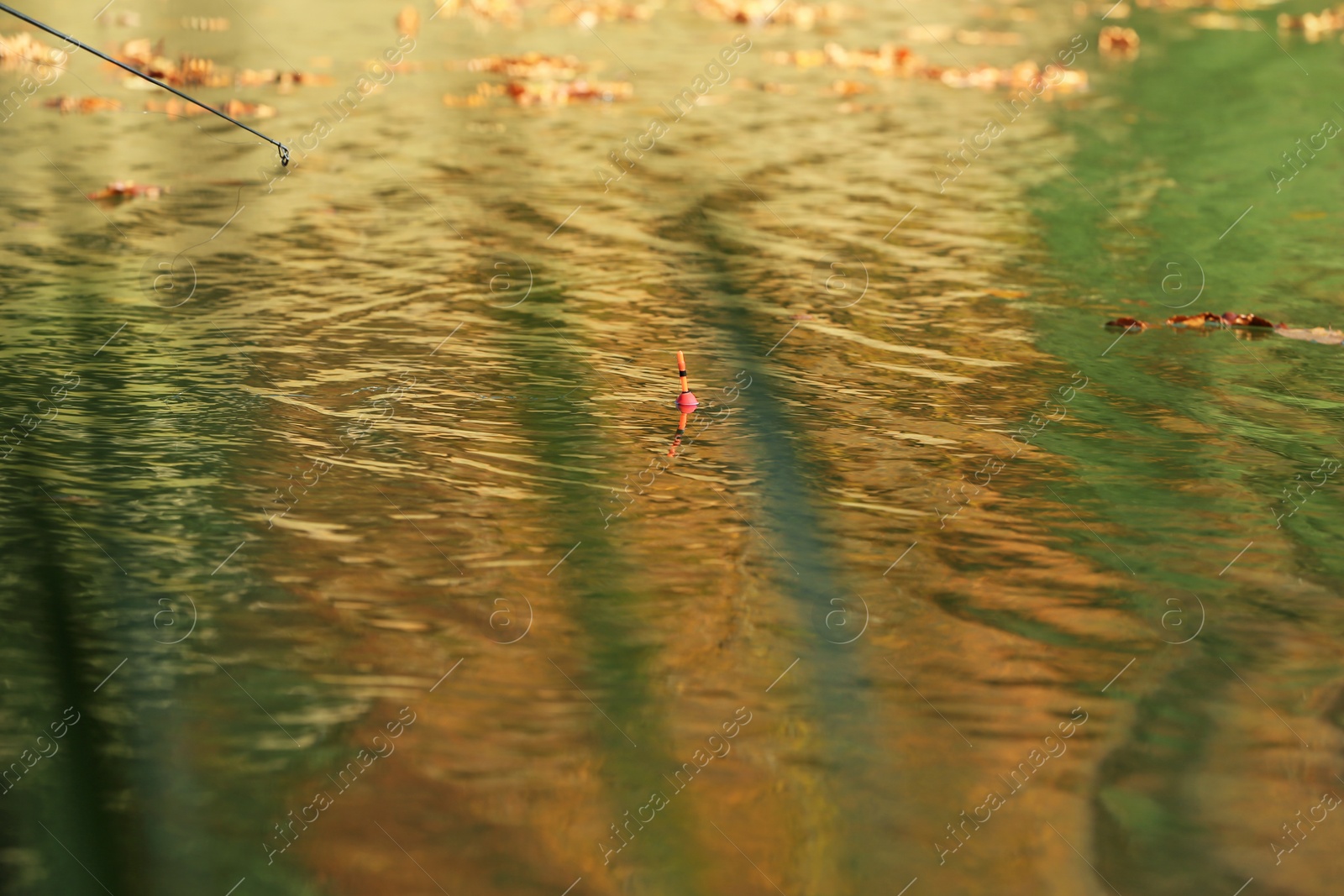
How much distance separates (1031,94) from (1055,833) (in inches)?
399

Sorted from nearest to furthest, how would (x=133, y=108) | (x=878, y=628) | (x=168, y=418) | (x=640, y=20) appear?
(x=878, y=628) → (x=168, y=418) → (x=133, y=108) → (x=640, y=20)

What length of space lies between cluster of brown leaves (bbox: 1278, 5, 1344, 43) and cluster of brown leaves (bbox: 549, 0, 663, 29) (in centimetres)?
732

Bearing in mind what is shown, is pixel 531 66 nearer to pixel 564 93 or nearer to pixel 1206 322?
pixel 564 93

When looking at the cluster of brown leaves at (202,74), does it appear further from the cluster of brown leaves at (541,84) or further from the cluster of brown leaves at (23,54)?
the cluster of brown leaves at (541,84)

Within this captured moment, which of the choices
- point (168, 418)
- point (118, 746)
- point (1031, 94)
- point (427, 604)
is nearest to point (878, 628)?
point (427, 604)

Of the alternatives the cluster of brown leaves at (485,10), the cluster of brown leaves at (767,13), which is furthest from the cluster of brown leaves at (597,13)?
the cluster of brown leaves at (767,13)

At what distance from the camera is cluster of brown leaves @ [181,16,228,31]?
1476 cm

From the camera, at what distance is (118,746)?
2.87 m

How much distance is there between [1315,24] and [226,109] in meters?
12.8

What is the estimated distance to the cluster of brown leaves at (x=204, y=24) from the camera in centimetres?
1476

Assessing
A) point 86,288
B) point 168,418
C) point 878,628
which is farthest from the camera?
point 86,288

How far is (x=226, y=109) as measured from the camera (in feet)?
33.1

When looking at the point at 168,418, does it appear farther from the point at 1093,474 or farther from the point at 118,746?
the point at 1093,474

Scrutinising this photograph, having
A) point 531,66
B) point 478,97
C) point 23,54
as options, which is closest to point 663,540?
point 478,97
